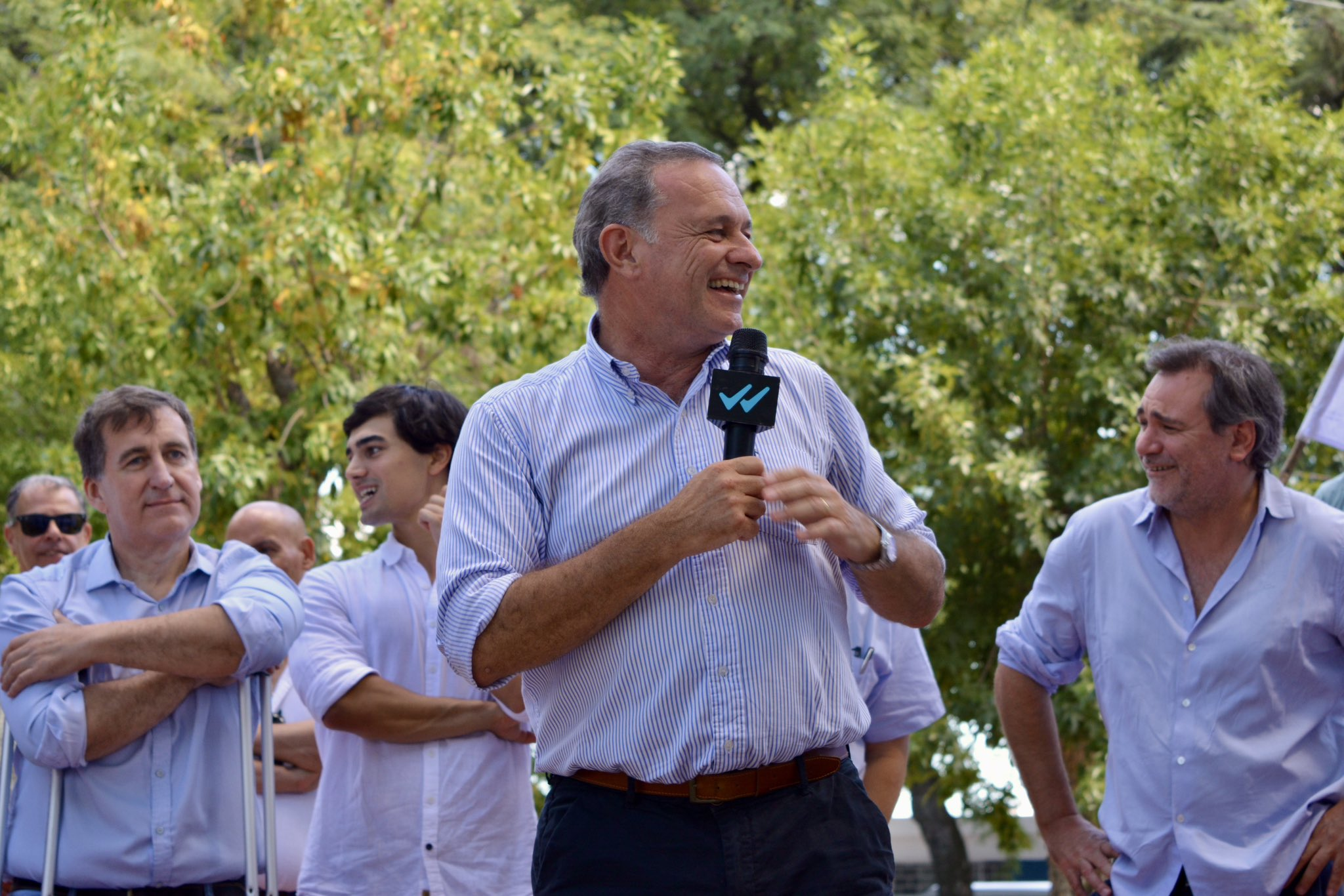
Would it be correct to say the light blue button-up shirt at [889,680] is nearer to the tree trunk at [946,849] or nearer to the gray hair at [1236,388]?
the gray hair at [1236,388]

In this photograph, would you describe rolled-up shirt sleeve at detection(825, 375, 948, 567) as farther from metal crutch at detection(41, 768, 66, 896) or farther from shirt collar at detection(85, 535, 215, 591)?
metal crutch at detection(41, 768, 66, 896)

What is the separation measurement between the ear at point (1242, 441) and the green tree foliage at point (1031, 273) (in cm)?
614

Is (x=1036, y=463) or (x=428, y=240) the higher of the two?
(x=428, y=240)

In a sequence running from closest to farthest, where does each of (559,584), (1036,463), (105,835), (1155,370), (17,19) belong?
1. (559,584)
2. (105,835)
3. (1155,370)
4. (1036,463)
5. (17,19)

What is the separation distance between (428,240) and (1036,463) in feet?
15.8

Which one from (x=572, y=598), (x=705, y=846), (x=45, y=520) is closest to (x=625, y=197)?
(x=572, y=598)

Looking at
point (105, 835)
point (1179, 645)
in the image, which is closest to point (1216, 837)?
point (1179, 645)

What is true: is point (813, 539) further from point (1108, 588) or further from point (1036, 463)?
point (1036, 463)

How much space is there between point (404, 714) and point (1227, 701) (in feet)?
7.28

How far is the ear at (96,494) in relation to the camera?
13.5 feet

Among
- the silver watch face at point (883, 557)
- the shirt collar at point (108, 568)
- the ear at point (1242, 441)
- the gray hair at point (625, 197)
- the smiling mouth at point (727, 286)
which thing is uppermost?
the gray hair at point (625, 197)

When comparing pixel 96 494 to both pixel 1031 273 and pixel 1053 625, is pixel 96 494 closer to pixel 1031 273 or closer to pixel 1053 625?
pixel 1053 625

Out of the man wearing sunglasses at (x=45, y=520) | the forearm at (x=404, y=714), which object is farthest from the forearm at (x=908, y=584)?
the man wearing sunglasses at (x=45, y=520)

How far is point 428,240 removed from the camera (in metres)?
11.4
